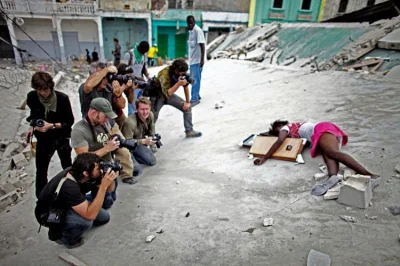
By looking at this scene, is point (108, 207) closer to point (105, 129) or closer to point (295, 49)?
point (105, 129)

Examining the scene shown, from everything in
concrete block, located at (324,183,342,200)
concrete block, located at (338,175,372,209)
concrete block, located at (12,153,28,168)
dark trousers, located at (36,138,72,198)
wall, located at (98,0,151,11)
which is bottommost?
concrete block, located at (12,153,28,168)

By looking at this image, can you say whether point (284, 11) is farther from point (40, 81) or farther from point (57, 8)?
point (40, 81)

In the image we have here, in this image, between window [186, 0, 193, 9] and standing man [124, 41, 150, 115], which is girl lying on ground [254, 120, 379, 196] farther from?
window [186, 0, 193, 9]

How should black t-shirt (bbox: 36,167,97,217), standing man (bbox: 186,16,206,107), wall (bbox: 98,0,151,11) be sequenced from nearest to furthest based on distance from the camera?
black t-shirt (bbox: 36,167,97,217), standing man (bbox: 186,16,206,107), wall (bbox: 98,0,151,11)

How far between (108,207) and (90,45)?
20954 mm

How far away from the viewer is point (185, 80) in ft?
14.0

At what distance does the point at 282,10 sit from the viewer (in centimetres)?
2053

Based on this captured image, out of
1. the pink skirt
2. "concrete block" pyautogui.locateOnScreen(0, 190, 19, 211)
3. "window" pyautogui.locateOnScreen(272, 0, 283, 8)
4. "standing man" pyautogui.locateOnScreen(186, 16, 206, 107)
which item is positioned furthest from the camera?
"window" pyautogui.locateOnScreen(272, 0, 283, 8)

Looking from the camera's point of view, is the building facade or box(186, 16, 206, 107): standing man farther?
the building facade

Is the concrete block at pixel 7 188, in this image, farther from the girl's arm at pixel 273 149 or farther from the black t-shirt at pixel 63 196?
the girl's arm at pixel 273 149

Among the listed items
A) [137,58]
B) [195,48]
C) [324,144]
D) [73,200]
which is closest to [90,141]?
[73,200]

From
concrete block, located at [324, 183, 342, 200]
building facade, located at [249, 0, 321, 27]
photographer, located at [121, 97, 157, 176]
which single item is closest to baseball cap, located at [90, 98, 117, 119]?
photographer, located at [121, 97, 157, 176]

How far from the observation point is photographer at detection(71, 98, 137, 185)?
110 inches

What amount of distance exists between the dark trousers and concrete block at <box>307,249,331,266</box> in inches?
113
